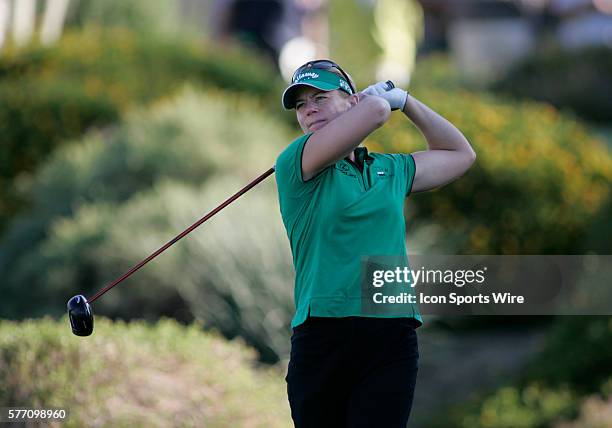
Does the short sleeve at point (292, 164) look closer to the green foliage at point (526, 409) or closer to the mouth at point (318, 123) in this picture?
the mouth at point (318, 123)

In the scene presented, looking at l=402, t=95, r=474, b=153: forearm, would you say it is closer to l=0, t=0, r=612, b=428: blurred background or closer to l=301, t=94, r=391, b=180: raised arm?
l=301, t=94, r=391, b=180: raised arm

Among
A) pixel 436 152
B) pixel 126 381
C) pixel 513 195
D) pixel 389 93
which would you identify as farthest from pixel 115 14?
pixel 389 93

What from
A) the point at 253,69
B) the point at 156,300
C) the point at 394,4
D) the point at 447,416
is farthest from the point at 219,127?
the point at 394,4

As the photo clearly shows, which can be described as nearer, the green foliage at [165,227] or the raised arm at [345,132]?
the raised arm at [345,132]

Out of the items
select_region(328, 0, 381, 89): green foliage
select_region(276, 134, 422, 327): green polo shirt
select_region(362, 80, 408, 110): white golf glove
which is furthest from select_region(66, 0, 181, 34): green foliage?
select_region(276, 134, 422, 327): green polo shirt

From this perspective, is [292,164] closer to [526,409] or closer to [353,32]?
[526,409]

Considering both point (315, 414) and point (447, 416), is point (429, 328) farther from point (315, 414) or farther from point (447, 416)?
point (315, 414)

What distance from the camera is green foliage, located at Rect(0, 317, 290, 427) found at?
5.28m

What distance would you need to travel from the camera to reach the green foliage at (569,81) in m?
19.5

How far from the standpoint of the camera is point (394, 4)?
37906 millimetres

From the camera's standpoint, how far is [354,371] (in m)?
3.64

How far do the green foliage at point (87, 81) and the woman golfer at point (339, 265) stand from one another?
7967mm

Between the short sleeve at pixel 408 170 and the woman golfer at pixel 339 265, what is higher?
the short sleeve at pixel 408 170
